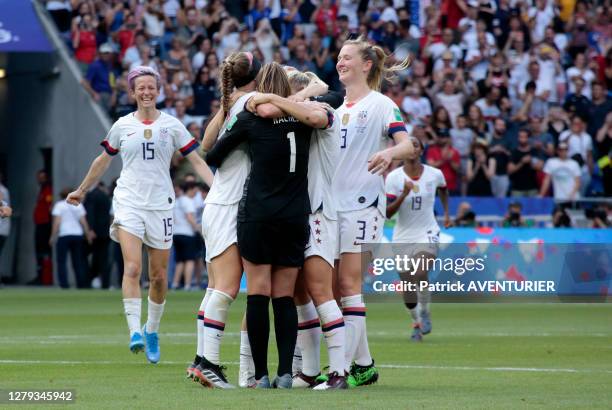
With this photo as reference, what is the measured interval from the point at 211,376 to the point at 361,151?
6.87ft

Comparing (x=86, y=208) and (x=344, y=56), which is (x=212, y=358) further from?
(x=86, y=208)

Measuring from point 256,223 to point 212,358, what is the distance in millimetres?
1086

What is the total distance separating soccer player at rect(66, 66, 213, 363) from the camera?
1370cm

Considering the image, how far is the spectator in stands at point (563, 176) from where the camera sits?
94.2 feet

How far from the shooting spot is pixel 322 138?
10531 millimetres

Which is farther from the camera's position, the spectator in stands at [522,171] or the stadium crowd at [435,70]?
the stadium crowd at [435,70]

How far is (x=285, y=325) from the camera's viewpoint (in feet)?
33.7

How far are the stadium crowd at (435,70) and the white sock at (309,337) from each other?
53.9 feet

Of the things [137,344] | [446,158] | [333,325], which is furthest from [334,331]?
[446,158]

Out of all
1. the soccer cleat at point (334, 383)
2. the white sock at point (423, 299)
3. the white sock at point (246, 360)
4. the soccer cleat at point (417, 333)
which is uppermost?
the white sock at point (246, 360)

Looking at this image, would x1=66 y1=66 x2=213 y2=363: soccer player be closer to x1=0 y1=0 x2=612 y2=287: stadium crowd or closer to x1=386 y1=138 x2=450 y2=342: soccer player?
x1=386 y1=138 x2=450 y2=342: soccer player

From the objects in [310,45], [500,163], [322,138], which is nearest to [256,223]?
[322,138]

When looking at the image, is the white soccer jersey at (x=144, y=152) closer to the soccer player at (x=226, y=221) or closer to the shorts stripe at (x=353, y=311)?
the soccer player at (x=226, y=221)

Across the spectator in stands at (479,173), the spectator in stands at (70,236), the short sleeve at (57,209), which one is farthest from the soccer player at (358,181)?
the short sleeve at (57,209)
